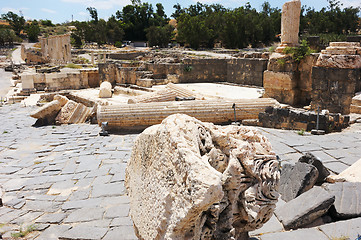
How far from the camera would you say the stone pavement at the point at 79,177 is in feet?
Result: 11.2

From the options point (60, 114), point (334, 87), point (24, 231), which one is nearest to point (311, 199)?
point (24, 231)

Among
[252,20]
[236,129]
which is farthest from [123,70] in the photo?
[252,20]

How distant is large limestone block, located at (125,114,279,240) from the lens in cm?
193

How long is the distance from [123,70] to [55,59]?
17.3 meters

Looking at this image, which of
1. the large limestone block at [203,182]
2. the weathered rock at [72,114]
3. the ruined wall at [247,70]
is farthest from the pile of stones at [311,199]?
the ruined wall at [247,70]

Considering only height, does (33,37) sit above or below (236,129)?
above

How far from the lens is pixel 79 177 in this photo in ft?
16.6

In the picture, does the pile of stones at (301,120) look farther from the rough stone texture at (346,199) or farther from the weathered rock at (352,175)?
the rough stone texture at (346,199)

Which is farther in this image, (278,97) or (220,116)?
(278,97)

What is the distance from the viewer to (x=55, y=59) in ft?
102

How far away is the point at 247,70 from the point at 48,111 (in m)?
10.1

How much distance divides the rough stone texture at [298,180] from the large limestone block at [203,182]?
1253 millimetres

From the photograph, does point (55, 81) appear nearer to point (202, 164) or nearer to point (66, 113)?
point (66, 113)

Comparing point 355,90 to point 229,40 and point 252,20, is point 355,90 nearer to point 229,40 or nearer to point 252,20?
point 229,40
